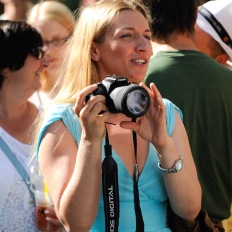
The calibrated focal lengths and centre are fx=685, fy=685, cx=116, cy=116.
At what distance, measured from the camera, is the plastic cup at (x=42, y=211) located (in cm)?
299

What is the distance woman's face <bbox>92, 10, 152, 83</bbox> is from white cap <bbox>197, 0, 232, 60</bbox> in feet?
3.00

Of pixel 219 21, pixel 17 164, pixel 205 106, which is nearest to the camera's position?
pixel 17 164

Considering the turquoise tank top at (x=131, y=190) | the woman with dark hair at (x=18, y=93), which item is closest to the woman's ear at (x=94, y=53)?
the turquoise tank top at (x=131, y=190)

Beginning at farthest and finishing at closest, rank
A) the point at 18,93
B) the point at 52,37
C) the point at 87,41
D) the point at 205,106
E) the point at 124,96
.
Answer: the point at 52,37 < the point at 18,93 < the point at 205,106 < the point at 87,41 < the point at 124,96

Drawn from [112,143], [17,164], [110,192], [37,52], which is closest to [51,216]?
[17,164]

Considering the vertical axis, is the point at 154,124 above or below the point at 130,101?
below

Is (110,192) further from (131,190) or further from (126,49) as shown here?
(126,49)

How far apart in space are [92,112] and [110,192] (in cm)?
32

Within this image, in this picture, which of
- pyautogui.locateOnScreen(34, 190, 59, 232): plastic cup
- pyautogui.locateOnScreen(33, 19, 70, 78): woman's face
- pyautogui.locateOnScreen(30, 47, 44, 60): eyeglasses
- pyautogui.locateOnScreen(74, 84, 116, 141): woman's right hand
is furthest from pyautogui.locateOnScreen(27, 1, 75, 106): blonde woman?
pyautogui.locateOnScreen(74, 84, 116, 141): woman's right hand

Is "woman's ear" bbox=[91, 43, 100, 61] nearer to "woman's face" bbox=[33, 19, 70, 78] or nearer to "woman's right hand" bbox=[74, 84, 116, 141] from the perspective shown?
"woman's right hand" bbox=[74, 84, 116, 141]

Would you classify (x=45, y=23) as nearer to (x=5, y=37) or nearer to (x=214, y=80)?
(x=5, y=37)

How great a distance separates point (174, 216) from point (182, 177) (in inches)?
7.6

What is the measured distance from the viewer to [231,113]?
333 centimetres

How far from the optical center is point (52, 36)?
440 centimetres
